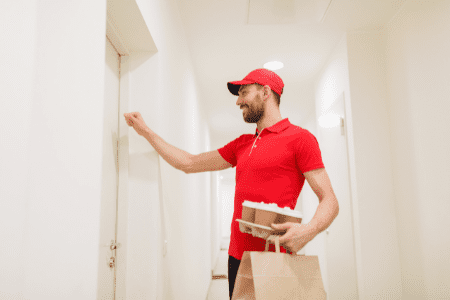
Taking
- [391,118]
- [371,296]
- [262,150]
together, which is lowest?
[371,296]

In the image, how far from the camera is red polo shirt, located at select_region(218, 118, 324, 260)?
117 cm

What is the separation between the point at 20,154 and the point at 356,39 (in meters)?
2.59

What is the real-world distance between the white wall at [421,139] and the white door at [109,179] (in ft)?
5.63

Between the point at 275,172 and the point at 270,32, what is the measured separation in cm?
170

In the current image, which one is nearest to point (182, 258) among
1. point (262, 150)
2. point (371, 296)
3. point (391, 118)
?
point (262, 150)

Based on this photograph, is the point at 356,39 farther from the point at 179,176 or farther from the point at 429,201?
the point at 179,176

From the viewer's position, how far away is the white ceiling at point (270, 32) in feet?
6.95

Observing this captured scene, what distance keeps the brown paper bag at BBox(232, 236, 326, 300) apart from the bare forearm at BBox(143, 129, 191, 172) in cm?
66

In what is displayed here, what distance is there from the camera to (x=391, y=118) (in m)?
2.31

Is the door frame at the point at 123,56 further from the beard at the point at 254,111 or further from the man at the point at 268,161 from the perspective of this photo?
the beard at the point at 254,111

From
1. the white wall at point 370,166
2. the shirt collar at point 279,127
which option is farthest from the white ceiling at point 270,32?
the shirt collar at point 279,127

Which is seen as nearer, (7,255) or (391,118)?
(7,255)

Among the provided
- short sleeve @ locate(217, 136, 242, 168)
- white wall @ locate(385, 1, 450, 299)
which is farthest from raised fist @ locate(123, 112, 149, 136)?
white wall @ locate(385, 1, 450, 299)

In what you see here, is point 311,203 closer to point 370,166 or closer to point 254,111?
point 370,166
